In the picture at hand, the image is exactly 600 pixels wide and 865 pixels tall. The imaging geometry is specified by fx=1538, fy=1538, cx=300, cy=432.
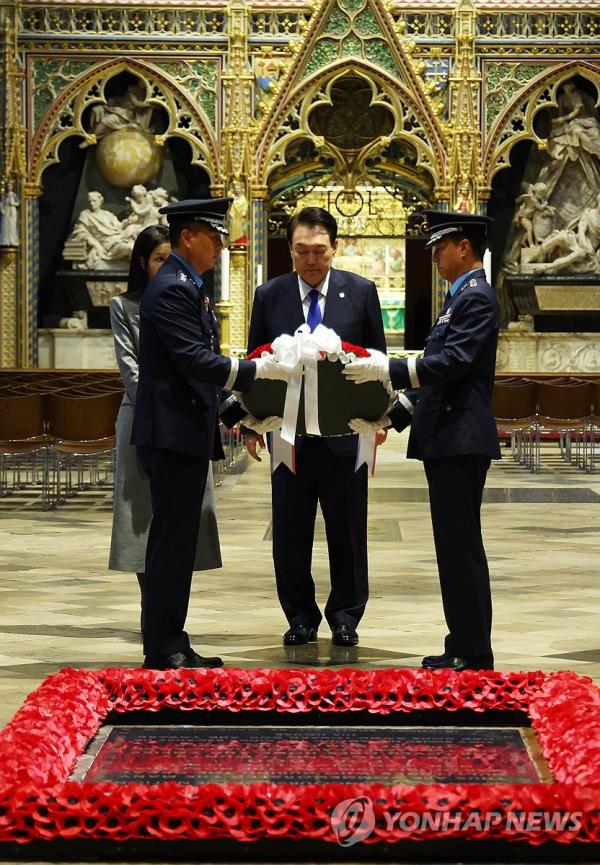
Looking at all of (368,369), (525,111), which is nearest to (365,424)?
(368,369)

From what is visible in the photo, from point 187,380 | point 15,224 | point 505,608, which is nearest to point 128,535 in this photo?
point 187,380

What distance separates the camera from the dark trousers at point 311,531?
6.28 metres

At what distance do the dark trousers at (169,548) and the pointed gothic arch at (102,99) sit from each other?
17140mm

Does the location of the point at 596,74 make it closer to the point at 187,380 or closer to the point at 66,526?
the point at 66,526

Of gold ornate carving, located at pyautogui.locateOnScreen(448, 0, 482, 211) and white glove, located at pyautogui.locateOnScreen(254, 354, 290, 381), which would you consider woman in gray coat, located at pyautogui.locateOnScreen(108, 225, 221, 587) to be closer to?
white glove, located at pyautogui.locateOnScreen(254, 354, 290, 381)

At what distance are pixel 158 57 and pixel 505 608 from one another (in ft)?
54.6

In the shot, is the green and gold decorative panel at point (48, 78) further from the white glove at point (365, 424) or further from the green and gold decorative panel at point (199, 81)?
the white glove at point (365, 424)

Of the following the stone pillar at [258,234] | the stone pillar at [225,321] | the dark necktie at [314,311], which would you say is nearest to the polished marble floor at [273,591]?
the dark necktie at [314,311]

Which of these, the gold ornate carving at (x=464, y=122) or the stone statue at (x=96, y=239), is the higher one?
the gold ornate carving at (x=464, y=122)

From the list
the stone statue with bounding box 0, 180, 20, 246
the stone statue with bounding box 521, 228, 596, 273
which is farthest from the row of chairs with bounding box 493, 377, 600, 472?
the stone statue with bounding box 0, 180, 20, 246

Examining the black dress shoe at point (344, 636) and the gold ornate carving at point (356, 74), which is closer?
the black dress shoe at point (344, 636)

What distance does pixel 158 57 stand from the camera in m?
22.2

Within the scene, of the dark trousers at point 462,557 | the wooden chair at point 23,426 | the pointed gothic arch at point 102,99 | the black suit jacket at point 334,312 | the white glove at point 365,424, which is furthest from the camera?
the pointed gothic arch at point 102,99

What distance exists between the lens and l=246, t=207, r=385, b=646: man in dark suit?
247 inches
